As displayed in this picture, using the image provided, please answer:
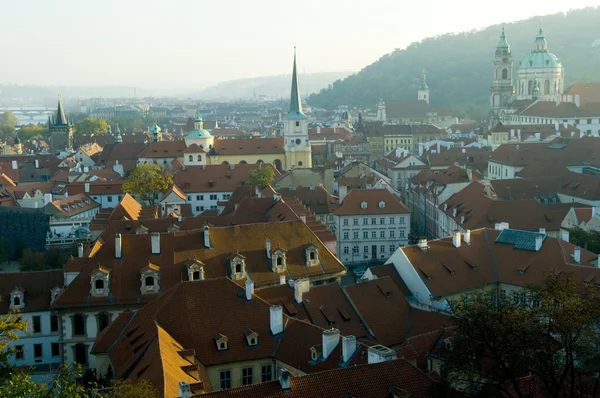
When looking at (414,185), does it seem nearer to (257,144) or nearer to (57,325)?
(257,144)

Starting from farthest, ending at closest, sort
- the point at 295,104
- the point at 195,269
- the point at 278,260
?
1. the point at 295,104
2. the point at 278,260
3. the point at 195,269

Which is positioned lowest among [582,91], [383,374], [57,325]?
[57,325]

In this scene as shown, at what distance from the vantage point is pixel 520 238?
44.6m

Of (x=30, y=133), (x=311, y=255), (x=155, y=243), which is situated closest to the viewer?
(x=155, y=243)

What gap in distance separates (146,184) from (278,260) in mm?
33854

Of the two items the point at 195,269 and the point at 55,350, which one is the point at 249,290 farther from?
the point at 55,350

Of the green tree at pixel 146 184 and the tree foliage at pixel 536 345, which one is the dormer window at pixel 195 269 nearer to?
the tree foliage at pixel 536 345

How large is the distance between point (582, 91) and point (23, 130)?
112414 mm

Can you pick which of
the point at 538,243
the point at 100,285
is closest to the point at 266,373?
the point at 100,285

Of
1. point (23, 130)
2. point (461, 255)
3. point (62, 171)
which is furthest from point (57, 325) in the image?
point (23, 130)

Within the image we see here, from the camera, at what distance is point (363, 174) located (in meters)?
83.9

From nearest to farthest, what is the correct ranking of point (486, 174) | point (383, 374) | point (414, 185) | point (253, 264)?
point (383, 374), point (253, 264), point (414, 185), point (486, 174)

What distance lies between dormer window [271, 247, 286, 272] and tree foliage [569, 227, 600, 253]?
67.8ft

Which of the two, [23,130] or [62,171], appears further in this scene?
[23,130]
